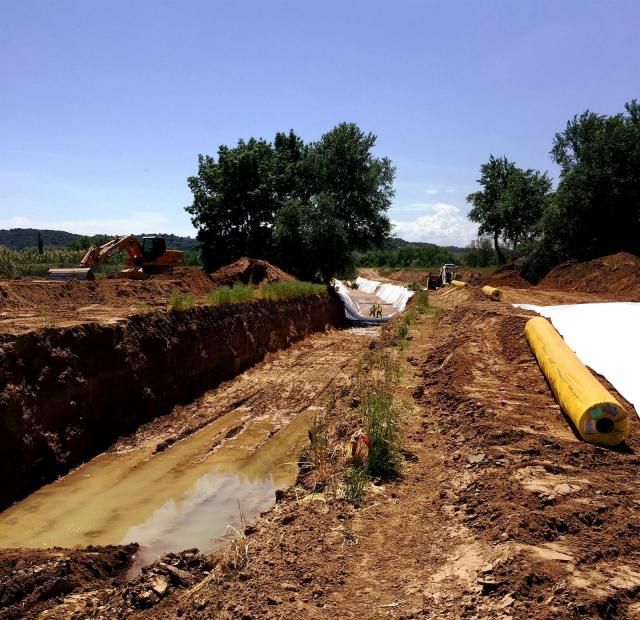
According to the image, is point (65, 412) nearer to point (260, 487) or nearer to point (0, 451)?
point (0, 451)

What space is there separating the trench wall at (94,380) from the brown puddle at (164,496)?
1.62 ft

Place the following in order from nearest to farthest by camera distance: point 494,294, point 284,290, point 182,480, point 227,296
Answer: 1. point 182,480
2. point 227,296
3. point 494,294
4. point 284,290

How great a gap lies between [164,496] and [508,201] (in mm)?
42265

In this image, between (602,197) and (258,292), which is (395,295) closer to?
(602,197)

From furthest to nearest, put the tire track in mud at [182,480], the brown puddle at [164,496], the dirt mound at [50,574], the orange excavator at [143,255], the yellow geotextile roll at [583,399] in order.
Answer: the orange excavator at [143,255] < the tire track in mud at [182,480] < the brown puddle at [164,496] < the yellow geotextile roll at [583,399] < the dirt mound at [50,574]

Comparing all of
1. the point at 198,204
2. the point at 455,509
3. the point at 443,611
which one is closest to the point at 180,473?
the point at 455,509

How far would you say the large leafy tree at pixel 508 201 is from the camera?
44031 millimetres

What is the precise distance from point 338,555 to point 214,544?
254 centimetres

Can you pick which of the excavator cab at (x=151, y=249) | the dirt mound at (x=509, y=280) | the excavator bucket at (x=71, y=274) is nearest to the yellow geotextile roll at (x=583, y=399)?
the excavator bucket at (x=71, y=274)

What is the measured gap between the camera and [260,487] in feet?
27.2

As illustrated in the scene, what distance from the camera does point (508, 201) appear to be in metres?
44.3

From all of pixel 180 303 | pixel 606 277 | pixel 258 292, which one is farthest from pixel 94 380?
pixel 606 277

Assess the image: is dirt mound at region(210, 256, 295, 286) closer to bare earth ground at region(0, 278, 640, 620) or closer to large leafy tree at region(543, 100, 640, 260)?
large leafy tree at region(543, 100, 640, 260)

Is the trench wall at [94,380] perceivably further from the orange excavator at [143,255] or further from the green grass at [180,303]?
the orange excavator at [143,255]
